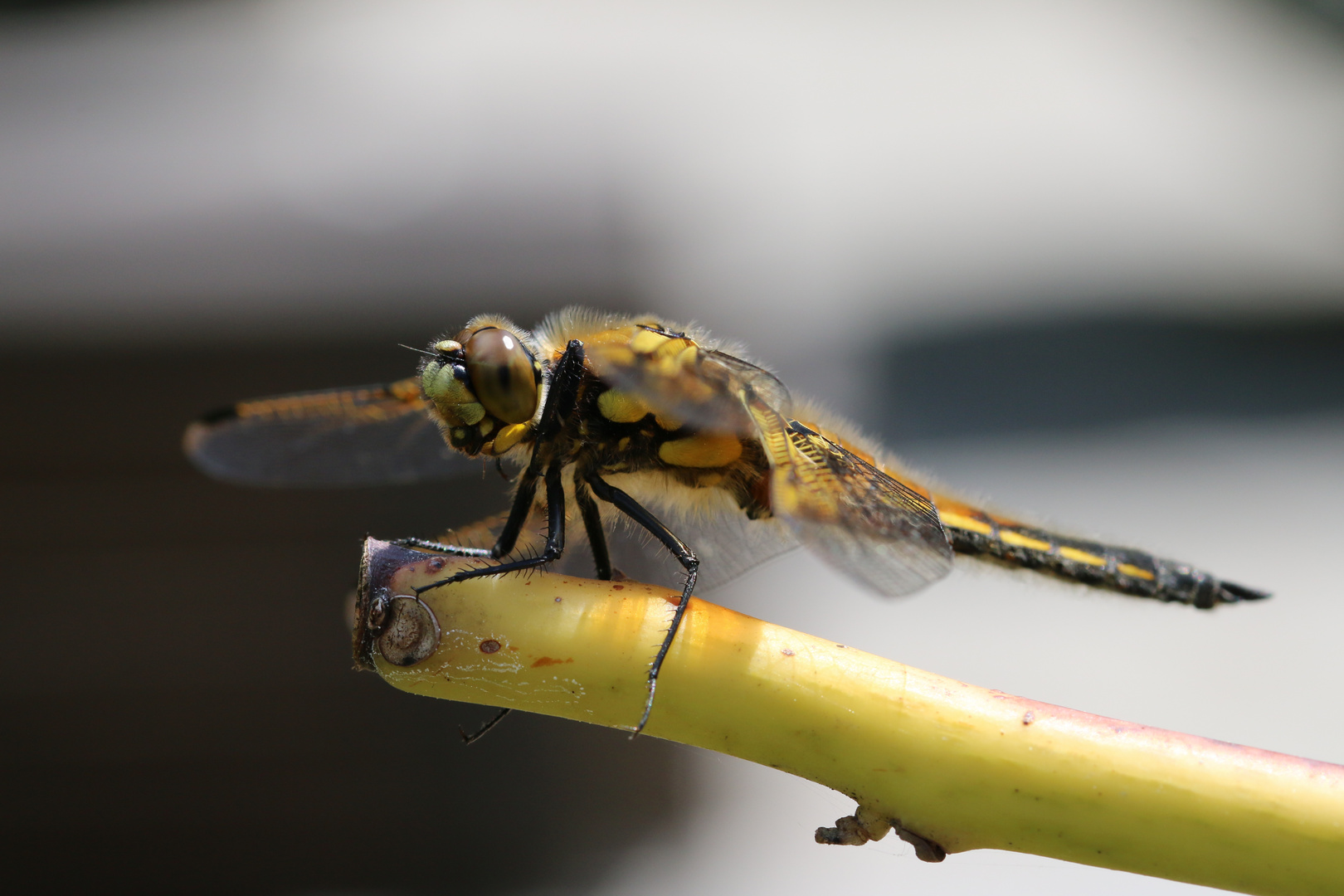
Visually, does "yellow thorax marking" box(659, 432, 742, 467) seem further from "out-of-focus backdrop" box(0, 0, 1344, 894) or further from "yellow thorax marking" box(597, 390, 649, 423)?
"out-of-focus backdrop" box(0, 0, 1344, 894)

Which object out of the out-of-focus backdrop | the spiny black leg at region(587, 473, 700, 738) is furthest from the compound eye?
the out-of-focus backdrop

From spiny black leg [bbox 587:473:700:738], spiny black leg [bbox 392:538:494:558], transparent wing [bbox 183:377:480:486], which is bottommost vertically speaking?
transparent wing [bbox 183:377:480:486]

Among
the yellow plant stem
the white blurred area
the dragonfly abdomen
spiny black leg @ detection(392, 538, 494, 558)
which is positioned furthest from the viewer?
the white blurred area

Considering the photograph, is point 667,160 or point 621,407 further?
point 667,160

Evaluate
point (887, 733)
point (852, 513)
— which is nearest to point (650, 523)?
point (852, 513)

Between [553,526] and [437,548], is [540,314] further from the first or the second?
[437,548]

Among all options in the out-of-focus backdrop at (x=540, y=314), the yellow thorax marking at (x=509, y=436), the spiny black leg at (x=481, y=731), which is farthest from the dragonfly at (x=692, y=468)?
the out-of-focus backdrop at (x=540, y=314)
